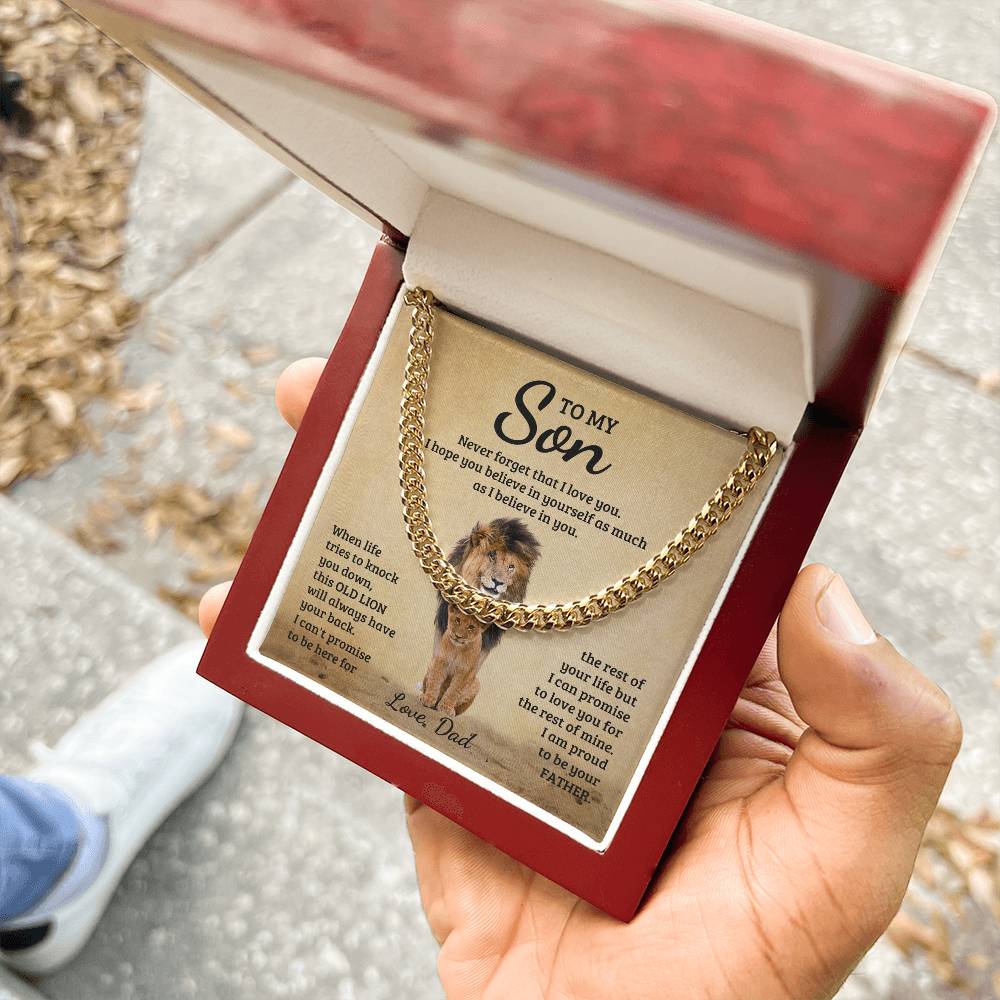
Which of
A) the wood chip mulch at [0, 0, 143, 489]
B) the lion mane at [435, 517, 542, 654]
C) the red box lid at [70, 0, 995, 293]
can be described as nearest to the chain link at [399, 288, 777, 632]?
the lion mane at [435, 517, 542, 654]

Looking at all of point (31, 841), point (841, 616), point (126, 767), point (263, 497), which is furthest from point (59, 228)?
point (841, 616)

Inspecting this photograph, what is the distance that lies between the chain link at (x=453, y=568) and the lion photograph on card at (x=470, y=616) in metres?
0.01

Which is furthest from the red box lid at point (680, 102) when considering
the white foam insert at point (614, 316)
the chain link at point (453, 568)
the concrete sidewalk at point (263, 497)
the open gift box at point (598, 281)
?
the concrete sidewalk at point (263, 497)

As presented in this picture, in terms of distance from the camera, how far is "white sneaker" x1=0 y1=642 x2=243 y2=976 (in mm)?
1314

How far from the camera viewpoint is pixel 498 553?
0.79 meters

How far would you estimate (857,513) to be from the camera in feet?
5.09

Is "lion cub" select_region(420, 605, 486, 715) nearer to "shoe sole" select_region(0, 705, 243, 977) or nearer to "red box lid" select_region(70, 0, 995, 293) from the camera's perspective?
"red box lid" select_region(70, 0, 995, 293)

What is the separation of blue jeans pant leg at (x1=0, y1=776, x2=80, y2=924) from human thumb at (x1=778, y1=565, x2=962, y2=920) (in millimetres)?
1052

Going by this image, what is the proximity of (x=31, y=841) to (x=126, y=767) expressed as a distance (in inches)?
8.5

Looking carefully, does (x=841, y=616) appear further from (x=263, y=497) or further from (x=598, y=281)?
(x=263, y=497)

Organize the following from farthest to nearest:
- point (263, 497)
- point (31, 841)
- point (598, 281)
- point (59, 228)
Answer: point (59, 228) → point (263, 497) → point (31, 841) → point (598, 281)

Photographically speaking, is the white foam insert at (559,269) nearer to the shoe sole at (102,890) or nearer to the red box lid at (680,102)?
the red box lid at (680,102)

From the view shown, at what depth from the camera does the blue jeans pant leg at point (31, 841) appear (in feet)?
3.81

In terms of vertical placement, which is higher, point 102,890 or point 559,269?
point 559,269
